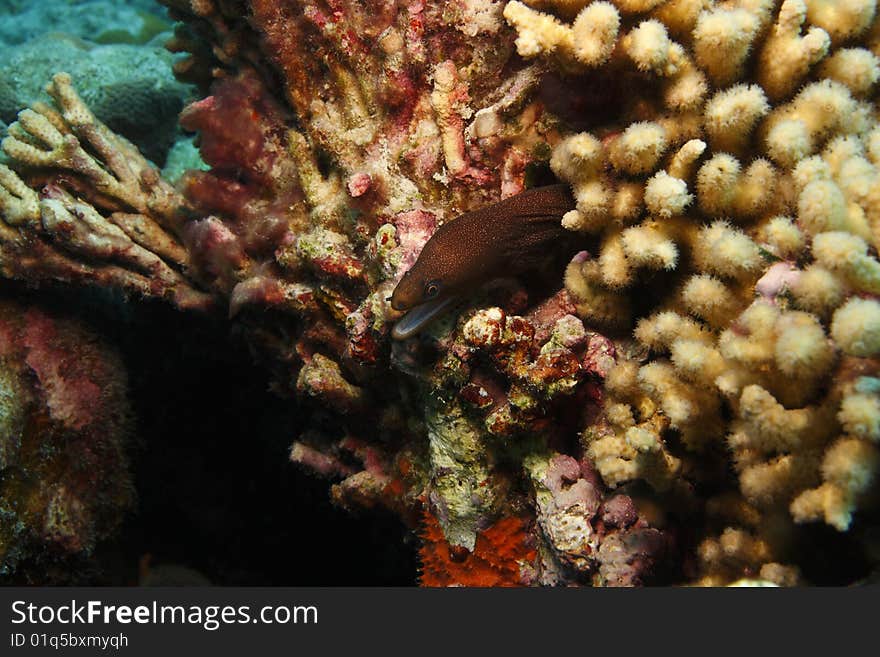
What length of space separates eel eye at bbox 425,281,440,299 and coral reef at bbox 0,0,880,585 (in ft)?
0.66

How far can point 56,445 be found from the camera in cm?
Result: 448

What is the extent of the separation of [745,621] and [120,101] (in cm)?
681

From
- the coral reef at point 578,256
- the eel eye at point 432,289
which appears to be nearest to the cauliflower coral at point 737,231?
the coral reef at point 578,256

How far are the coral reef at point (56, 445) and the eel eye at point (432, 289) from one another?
342 centimetres

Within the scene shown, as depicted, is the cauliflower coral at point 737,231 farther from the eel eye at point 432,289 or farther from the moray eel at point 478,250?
the eel eye at point 432,289

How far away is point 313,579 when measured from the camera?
5844 millimetres

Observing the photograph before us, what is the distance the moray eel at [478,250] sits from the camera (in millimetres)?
2631

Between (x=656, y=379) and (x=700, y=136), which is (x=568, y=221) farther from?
(x=656, y=379)

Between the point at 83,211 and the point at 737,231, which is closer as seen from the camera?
the point at 737,231

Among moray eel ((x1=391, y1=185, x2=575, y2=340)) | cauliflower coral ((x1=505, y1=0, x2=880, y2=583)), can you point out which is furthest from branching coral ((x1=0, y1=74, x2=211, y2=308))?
cauliflower coral ((x1=505, y1=0, x2=880, y2=583))

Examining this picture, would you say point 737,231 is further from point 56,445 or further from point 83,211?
point 56,445

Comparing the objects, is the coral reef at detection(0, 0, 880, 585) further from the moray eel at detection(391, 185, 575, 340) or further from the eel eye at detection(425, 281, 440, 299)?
the eel eye at detection(425, 281, 440, 299)

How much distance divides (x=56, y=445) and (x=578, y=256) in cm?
420

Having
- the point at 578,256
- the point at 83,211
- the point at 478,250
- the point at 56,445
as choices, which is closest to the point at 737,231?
the point at 578,256
